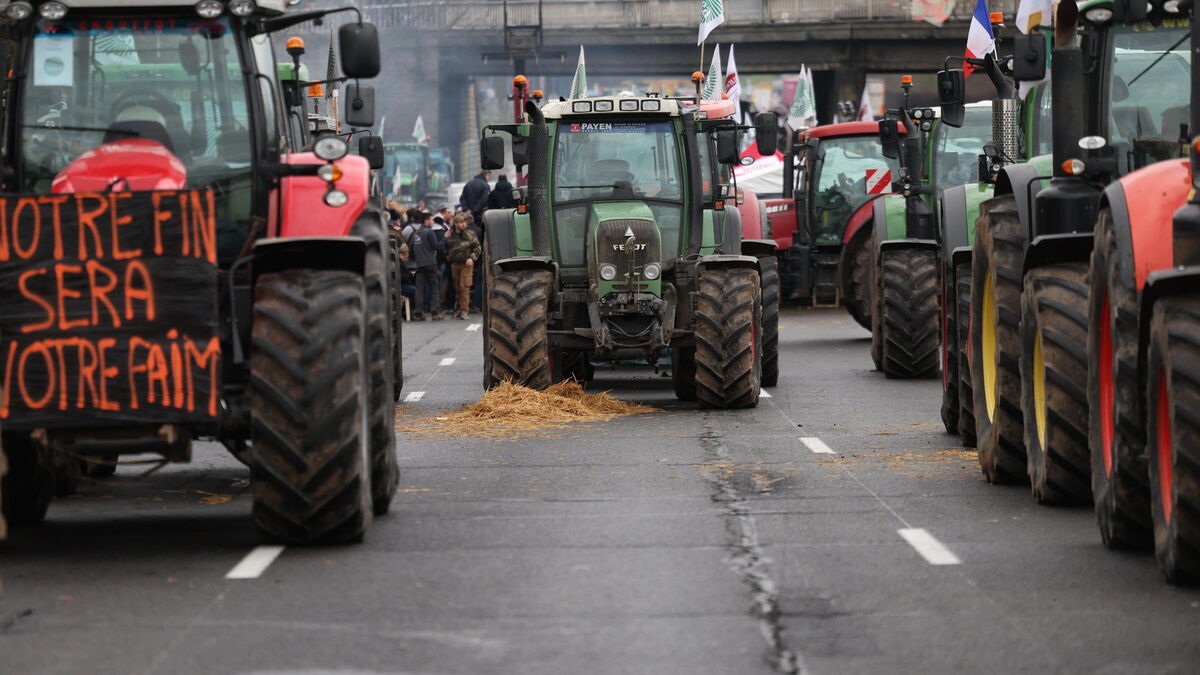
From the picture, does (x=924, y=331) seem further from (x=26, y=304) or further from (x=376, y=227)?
(x=26, y=304)

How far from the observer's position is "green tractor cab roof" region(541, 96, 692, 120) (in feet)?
60.1

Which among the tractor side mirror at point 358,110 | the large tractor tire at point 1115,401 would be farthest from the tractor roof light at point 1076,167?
the tractor side mirror at point 358,110

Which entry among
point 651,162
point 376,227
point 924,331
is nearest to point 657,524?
point 376,227

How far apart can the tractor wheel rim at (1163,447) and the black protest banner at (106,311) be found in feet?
12.6

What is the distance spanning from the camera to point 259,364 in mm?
9023

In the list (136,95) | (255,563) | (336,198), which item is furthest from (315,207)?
(255,563)

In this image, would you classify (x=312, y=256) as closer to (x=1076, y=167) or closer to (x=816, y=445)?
(x=1076, y=167)

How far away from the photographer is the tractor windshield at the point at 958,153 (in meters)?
25.0

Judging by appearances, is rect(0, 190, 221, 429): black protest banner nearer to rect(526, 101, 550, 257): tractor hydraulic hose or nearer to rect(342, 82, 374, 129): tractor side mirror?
rect(342, 82, 374, 129): tractor side mirror

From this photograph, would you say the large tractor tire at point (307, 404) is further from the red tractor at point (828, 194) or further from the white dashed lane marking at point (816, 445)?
the red tractor at point (828, 194)

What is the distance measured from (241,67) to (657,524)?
2970mm

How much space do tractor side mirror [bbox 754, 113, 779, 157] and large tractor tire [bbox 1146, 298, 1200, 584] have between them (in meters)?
10.6

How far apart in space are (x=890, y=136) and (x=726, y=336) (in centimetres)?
755

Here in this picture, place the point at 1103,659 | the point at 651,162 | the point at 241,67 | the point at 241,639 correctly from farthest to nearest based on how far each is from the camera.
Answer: the point at 651,162, the point at 241,67, the point at 241,639, the point at 1103,659
